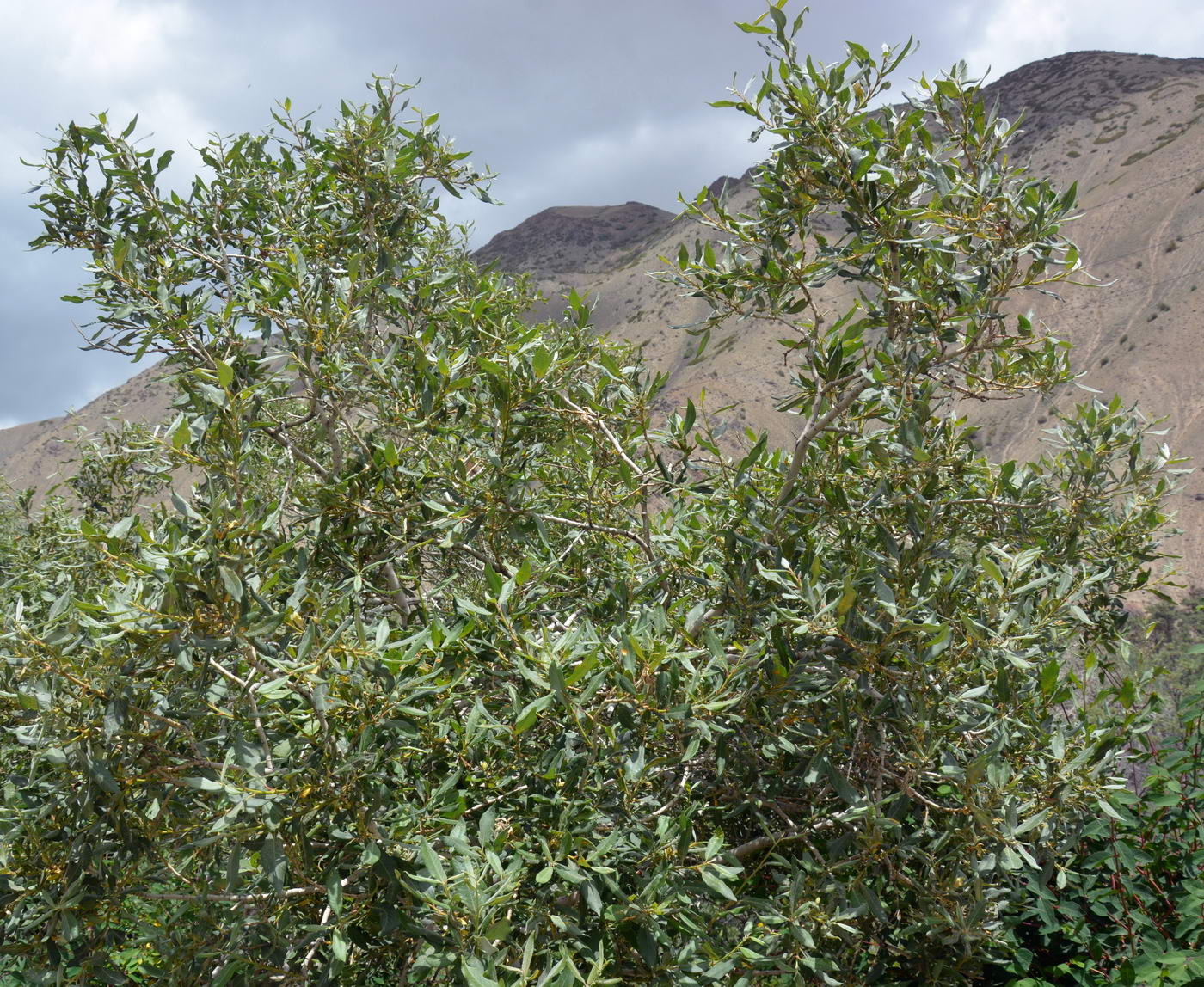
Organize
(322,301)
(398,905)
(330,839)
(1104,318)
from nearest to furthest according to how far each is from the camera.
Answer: (398,905), (330,839), (322,301), (1104,318)

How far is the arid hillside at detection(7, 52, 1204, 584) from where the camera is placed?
43000 mm

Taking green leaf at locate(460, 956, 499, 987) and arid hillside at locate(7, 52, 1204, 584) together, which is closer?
green leaf at locate(460, 956, 499, 987)

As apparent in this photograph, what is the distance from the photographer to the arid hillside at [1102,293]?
141 ft

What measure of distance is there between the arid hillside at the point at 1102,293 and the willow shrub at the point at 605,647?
18.9m

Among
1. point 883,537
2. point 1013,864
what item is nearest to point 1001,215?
point 883,537

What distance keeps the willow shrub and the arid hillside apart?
745 inches

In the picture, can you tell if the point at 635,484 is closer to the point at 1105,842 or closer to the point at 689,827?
the point at 689,827

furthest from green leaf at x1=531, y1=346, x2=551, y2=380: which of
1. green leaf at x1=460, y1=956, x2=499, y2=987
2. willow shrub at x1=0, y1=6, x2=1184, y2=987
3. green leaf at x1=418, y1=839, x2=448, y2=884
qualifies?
green leaf at x1=460, y1=956, x2=499, y2=987

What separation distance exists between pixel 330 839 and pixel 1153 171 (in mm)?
71242

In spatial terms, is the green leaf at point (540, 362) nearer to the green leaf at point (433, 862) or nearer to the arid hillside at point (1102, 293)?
the green leaf at point (433, 862)

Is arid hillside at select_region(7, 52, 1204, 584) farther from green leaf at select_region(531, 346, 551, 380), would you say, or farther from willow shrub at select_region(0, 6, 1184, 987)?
green leaf at select_region(531, 346, 551, 380)

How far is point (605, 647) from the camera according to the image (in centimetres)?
275

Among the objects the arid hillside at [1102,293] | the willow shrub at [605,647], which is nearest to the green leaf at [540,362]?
the willow shrub at [605,647]

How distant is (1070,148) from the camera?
69750 millimetres
